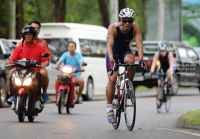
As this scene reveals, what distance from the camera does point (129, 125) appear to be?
1009cm

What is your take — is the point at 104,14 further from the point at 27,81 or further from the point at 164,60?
the point at 27,81

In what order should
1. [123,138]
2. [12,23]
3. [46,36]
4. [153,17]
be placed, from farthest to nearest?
1. [153,17]
2. [12,23]
3. [46,36]
4. [123,138]

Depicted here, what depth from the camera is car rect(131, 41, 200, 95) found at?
2388 cm

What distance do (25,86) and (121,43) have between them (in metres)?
2.07

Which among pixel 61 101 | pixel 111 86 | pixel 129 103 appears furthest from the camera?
pixel 61 101

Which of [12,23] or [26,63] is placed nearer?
[26,63]

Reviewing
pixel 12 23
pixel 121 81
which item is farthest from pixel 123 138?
pixel 12 23

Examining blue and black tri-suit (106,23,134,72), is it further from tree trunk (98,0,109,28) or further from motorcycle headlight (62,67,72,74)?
tree trunk (98,0,109,28)

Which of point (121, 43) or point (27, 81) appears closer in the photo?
point (121, 43)

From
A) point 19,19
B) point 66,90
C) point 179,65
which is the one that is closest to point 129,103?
point 66,90

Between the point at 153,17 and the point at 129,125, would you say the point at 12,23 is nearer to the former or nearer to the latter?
the point at 129,125

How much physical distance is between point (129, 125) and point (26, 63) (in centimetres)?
248

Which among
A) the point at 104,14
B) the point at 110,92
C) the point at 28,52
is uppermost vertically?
the point at 104,14

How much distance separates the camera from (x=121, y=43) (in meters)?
10.5
